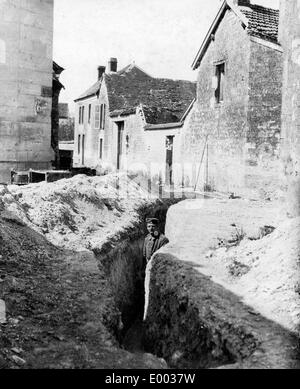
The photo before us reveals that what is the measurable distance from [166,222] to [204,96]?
6.89 m

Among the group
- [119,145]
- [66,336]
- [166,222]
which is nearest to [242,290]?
[66,336]

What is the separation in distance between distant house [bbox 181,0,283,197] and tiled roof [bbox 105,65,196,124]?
10.0 m

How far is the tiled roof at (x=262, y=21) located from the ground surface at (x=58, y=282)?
8.15 m

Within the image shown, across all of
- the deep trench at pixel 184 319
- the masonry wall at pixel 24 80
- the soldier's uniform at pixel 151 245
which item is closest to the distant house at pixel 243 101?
the deep trench at pixel 184 319

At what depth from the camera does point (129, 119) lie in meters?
25.6

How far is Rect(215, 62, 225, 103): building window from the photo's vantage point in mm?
17691

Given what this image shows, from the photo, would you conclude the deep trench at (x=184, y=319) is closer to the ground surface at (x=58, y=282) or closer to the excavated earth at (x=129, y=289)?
the excavated earth at (x=129, y=289)

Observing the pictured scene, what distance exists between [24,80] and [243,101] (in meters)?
8.67

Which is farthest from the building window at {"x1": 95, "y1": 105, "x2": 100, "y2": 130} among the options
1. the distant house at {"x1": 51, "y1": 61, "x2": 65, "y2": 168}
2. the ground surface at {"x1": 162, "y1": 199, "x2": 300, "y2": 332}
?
the ground surface at {"x1": 162, "y1": 199, "x2": 300, "y2": 332}

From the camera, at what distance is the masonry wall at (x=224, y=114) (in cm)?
1594

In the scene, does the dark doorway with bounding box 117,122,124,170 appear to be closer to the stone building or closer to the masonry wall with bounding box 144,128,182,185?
the masonry wall with bounding box 144,128,182,185

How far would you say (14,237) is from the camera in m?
7.37

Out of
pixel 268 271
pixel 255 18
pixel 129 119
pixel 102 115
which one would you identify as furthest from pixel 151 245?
pixel 102 115
